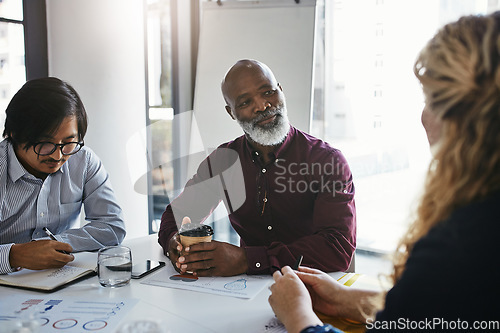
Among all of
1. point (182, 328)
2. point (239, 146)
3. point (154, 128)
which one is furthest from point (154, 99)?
point (182, 328)

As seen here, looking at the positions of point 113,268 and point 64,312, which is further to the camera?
point 113,268

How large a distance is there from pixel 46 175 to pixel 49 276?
2.08 feet

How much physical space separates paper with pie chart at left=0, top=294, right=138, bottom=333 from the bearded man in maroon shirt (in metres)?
0.37

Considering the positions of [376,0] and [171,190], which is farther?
[171,190]

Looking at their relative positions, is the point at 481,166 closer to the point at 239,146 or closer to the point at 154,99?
the point at 239,146

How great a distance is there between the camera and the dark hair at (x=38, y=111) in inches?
66.4

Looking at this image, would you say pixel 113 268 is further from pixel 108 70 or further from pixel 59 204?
pixel 108 70

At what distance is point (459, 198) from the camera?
74 centimetres

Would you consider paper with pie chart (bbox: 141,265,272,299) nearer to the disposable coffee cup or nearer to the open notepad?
the disposable coffee cup

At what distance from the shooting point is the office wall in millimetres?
2820

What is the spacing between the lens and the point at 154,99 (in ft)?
11.7

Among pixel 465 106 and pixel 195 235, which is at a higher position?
pixel 465 106

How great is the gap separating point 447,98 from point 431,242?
251mm

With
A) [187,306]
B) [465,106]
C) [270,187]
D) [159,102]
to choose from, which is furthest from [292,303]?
[159,102]
